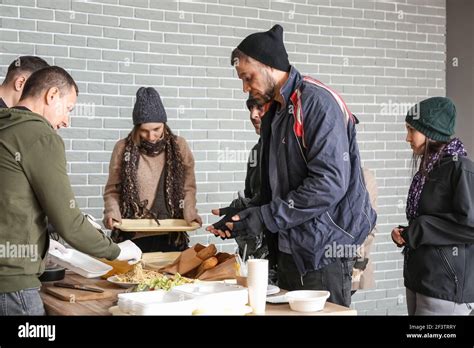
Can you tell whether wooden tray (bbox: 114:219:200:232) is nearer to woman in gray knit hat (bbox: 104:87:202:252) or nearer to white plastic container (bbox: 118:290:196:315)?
woman in gray knit hat (bbox: 104:87:202:252)

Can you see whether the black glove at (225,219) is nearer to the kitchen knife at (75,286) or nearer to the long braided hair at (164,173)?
the kitchen knife at (75,286)

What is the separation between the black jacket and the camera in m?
3.16

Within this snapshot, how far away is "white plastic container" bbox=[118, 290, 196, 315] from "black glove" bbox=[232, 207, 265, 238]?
Result: 0.67 metres

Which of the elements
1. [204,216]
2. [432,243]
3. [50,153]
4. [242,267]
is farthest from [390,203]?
[50,153]

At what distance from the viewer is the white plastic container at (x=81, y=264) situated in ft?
9.96

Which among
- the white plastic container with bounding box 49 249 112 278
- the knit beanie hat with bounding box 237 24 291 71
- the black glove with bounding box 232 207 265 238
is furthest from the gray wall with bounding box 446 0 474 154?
the white plastic container with bounding box 49 249 112 278

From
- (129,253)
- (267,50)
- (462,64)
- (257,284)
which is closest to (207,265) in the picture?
(129,253)

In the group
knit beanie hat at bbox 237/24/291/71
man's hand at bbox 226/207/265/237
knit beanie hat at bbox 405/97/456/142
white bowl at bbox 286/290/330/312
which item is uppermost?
knit beanie hat at bbox 237/24/291/71

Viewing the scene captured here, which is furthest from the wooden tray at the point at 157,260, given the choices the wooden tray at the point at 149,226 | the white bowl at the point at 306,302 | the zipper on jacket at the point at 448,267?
the zipper on jacket at the point at 448,267

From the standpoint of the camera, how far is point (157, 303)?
2.10 metres

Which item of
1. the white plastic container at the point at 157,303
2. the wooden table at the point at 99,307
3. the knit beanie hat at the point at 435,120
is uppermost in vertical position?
the knit beanie hat at the point at 435,120

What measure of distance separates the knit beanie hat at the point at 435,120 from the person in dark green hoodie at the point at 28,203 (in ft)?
5.72

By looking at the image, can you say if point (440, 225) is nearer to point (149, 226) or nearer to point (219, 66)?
point (149, 226)

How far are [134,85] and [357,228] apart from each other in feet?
9.16
